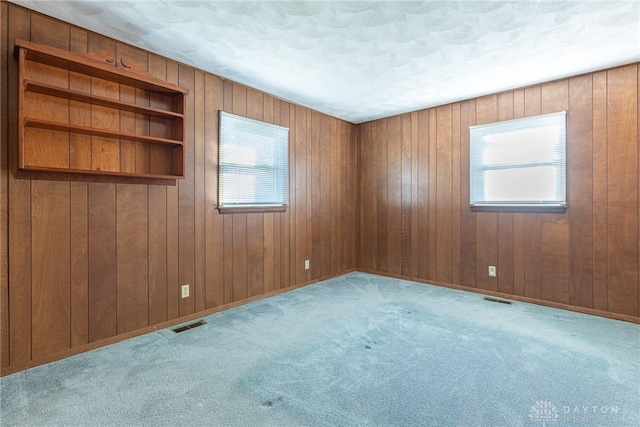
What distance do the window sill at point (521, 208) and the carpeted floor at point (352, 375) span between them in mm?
1071

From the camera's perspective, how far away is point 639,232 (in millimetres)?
2883

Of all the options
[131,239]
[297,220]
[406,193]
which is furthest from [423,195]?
[131,239]

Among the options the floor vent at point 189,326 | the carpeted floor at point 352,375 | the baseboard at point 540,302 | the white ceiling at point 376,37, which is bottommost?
the carpeted floor at point 352,375

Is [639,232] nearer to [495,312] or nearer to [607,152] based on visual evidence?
[607,152]

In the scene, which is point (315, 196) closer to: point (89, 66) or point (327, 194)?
point (327, 194)

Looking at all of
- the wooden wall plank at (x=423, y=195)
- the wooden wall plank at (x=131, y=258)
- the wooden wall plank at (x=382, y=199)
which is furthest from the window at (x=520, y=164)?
the wooden wall plank at (x=131, y=258)

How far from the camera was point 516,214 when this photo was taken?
3.55 meters

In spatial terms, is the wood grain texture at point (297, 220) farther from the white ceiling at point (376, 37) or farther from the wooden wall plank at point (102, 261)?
the white ceiling at point (376, 37)

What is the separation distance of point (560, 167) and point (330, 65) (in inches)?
102

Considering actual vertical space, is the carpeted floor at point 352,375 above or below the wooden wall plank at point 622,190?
below

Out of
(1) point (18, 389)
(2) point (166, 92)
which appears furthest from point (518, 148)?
(1) point (18, 389)

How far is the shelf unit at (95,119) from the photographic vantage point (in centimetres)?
210

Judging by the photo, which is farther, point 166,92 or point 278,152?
point 278,152

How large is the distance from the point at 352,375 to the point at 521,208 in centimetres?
277
